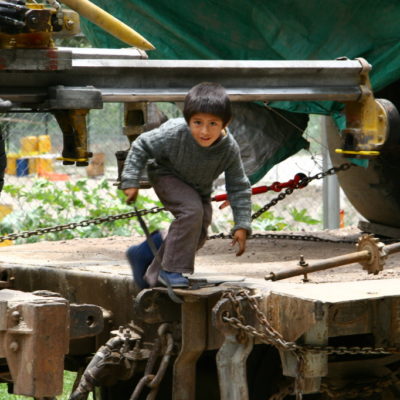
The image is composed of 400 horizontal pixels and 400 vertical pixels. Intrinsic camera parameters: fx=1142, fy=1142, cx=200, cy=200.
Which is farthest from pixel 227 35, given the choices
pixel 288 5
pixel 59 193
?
pixel 59 193

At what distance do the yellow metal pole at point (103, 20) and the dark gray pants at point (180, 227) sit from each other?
2.70ft

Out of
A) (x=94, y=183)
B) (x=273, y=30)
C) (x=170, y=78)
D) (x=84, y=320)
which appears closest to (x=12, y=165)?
(x=94, y=183)

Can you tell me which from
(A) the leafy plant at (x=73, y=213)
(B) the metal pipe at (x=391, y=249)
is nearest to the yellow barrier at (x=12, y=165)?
(A) the leafy plant at (x=73, y=213)

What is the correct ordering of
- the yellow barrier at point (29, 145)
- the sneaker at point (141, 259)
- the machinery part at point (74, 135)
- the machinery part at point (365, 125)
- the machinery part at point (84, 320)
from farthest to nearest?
the yellow barrier at point (29, 145) < the machinery part at point (365, 125) < the machinery part at point (74, 135) < the sneaker at point (141, 259) < the machinery part at point (84, 320)

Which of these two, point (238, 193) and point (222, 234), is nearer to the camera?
point (238, 193)

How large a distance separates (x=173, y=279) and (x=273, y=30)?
2.59 meters

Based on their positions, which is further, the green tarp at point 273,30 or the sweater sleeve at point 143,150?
the green tarp at point 273,30

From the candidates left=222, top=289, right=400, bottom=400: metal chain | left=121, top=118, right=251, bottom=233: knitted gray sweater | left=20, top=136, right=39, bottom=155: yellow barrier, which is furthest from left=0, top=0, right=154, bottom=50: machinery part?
left=20, top=136, right=39, bottom=155: yellow barrier

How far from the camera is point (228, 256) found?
6758mm

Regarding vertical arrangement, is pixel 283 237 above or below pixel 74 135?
below

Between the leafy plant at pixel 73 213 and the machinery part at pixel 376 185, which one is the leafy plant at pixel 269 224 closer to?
the leafy plant at pixel 73 213

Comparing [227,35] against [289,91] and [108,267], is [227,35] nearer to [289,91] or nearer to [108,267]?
[289,91]

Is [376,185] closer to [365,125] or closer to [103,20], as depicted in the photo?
[365,125]

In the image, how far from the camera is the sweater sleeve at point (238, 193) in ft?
16.8
